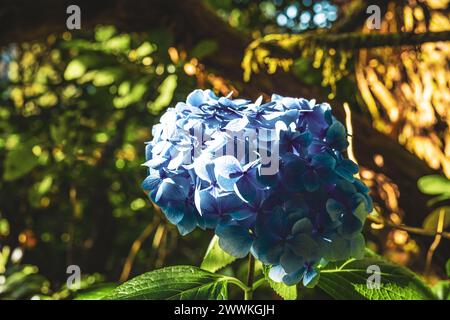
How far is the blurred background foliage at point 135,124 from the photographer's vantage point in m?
1.51

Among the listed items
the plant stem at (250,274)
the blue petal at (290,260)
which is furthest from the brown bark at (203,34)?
the blue petal at (290,260)

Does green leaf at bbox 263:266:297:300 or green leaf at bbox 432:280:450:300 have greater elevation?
green leaf at bbox 263:266:297:300

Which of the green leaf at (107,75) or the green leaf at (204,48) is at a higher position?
the green leaf at (204,48)

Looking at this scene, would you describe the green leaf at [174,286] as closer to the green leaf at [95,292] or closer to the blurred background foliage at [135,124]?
the green leaf at [95,292]

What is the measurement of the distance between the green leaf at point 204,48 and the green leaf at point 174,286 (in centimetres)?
79

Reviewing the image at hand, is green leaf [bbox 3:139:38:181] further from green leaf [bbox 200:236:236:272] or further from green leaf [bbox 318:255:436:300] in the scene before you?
green leaf [bbox 318:255:436:300]

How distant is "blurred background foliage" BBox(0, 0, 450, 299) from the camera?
151cm

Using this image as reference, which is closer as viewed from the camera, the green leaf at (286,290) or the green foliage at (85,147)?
the green leaf at (286,290)

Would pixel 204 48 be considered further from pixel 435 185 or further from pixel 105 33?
pixel 435 185

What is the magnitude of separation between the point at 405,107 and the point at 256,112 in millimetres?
1190

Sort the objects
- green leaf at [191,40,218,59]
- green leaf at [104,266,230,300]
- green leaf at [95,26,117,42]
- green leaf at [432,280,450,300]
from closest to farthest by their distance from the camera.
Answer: green leaf at [104,266,230,300]
green leaf at [432,280,450,300]
green leaf at [191,40,218,59]
green leaf at [95,26,117,42]

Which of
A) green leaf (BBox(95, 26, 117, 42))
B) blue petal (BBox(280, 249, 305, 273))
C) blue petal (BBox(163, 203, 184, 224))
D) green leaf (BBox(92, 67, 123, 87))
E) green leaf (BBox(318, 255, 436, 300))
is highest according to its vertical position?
green leaf (BBox(95, 26, 117, 42))

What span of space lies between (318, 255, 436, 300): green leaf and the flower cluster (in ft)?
0.48

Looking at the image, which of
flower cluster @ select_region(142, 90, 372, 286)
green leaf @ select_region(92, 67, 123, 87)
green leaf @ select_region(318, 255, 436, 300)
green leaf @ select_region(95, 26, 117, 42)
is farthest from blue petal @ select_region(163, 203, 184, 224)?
green leaf @ select_region(95, 26, 117, 42)
